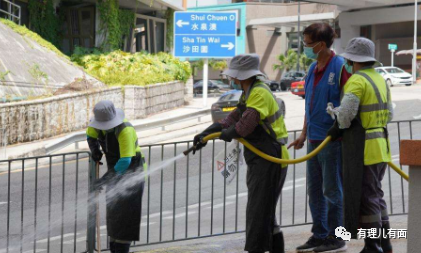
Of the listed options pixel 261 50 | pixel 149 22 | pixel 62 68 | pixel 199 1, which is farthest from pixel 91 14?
pixel 261 50

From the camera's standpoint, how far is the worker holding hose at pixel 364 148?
5809 mm

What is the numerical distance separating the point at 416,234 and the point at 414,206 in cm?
19

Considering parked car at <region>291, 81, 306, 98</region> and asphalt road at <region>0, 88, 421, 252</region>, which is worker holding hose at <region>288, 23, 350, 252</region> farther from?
parked car at <region>291, 81, 306, 98</region>

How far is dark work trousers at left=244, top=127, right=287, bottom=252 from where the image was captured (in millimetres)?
5961

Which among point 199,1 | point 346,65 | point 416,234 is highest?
point 199,1

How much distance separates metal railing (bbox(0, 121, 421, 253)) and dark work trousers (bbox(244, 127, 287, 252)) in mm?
571

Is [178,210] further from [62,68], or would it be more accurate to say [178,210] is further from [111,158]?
[62,68]

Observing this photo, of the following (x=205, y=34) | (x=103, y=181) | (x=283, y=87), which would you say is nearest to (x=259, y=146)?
(x=103, y=181)

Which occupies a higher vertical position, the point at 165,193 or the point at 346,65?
the point at 346,65

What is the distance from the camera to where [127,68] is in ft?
86.0

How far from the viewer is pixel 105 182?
6.75 m

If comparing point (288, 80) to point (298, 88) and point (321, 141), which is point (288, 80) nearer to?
point (298, 88)

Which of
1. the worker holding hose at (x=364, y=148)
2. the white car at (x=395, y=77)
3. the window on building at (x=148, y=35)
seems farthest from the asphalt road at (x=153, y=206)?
the white car at (x=395, y=77)

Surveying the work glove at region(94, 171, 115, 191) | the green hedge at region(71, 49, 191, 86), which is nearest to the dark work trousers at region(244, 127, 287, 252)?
the work glove at region(94, 171, 115, 191)
